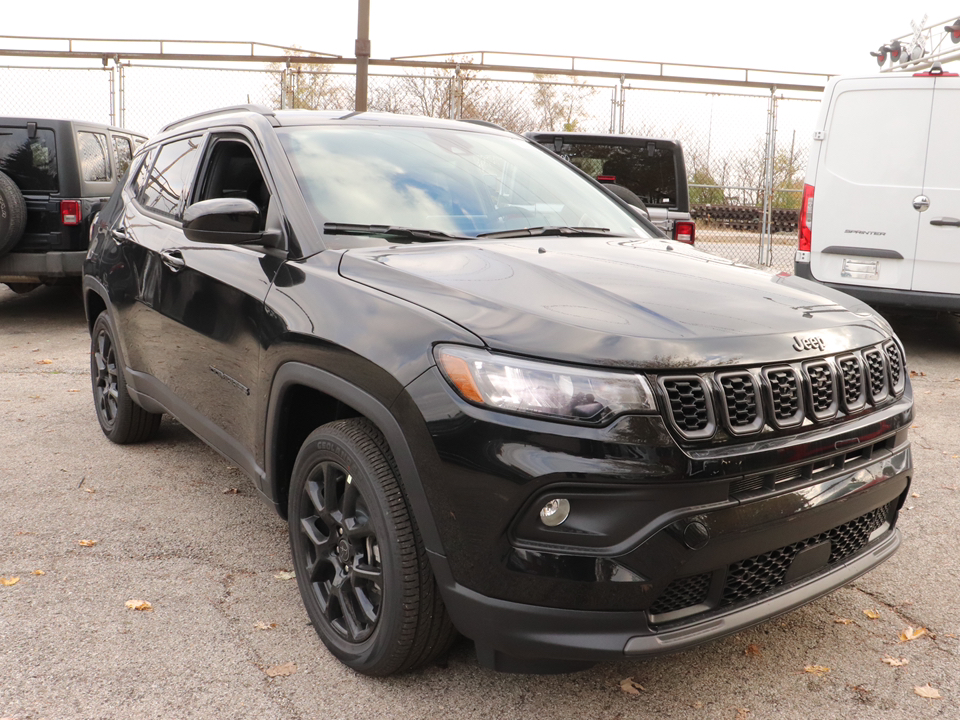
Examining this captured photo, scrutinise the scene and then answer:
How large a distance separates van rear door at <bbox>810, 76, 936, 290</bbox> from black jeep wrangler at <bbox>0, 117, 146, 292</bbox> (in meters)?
6.83

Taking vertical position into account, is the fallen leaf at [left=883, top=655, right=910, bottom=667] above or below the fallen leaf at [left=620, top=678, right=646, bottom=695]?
above

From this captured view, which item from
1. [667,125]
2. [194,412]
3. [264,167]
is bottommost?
[194,412]

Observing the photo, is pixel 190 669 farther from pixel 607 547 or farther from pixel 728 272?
pixel 728 272

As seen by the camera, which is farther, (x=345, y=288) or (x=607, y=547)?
(x=345, y=288)

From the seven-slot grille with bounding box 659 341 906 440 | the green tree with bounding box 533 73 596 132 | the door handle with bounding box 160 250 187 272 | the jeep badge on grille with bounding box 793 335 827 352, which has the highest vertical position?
the green tree with bounding box 533 73 596 132

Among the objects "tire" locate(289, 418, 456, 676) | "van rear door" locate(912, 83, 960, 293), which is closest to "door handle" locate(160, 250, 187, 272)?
"tire" locate(289, 418, 456, 676)

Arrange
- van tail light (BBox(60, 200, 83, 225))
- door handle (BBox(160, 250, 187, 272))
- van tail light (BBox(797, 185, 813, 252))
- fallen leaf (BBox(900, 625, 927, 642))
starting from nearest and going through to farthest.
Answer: fallen leaf (BBox(900, 625, 927, 642)), door handle (BBox(160, 250, 187, 272)), van tail light (BBox(797, 185, 813, 252)), van tail light (BBox(60, 200, 83, 225))

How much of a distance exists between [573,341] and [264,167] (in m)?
1.66

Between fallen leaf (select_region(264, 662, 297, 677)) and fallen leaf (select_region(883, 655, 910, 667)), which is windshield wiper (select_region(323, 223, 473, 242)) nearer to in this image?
fallen leaf (select_region(264, 662, 297, 677))

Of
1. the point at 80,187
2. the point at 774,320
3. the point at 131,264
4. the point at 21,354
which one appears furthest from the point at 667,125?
the point at 774,320

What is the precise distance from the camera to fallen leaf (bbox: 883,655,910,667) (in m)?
2.81

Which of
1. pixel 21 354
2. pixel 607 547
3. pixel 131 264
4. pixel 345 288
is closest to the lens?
pixel 607 547

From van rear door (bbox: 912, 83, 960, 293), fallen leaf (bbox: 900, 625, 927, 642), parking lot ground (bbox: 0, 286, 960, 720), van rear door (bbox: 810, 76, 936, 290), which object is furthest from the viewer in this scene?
van rear door (bbox: 810, 76, 936, 290)

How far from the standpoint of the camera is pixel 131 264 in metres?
4.36
